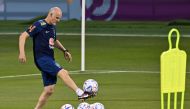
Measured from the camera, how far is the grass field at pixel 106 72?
1650cm

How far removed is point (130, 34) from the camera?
34312mm

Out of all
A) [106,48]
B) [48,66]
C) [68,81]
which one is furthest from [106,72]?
[68,81]

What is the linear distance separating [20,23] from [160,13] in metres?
6.60

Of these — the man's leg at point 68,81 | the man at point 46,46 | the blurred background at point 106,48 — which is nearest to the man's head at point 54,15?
the man at point 46,46

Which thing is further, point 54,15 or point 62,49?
point 62,49

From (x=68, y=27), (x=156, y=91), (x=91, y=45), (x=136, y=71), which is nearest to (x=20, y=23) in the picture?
(x=68, y=27)

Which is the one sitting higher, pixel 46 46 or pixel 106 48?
pixel 46 46

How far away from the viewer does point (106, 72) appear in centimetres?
2175

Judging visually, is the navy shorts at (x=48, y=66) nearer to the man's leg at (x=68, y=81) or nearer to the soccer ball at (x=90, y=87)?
the man's leg at (x=68, y=81)

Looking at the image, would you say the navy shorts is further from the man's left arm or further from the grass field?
the grass field

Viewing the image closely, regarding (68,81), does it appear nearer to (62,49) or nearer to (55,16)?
(62,49)

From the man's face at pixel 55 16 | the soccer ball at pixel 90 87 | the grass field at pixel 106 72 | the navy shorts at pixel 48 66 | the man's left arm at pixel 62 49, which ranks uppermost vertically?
the man's face at pixel 55 16

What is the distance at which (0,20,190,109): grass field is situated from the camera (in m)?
16.5

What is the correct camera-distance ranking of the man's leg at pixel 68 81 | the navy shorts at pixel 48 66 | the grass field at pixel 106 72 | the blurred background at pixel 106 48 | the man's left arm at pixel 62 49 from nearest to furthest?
the man's leg at pixel 68 81 → the navy shorts at pixel 48 66 → the man's left arm at pixel 62 49 → the grass field at pixel 106 72 → the blurred background at pixel 106 48
